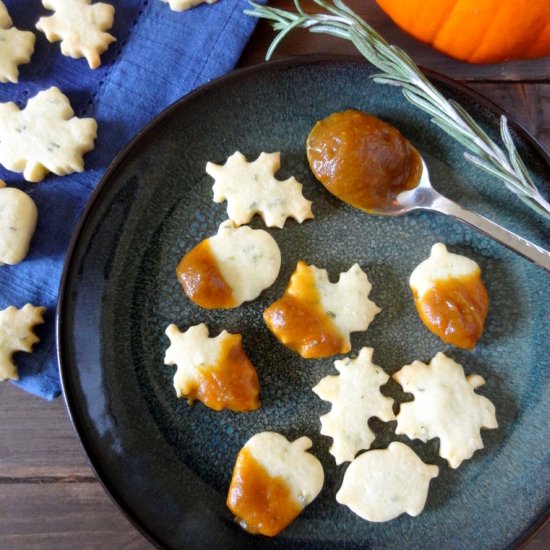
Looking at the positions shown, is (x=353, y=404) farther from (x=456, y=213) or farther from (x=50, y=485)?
(x=50, y=485)

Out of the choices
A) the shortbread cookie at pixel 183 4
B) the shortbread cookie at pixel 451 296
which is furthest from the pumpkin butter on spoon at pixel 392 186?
the shortbread cookie at pixel 183 4

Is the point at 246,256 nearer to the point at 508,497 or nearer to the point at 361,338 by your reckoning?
the point at 361,338

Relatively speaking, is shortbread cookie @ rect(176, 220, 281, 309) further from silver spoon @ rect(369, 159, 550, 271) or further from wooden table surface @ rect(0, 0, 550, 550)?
wooden table surface @ rect(0, 0, 550, 550)

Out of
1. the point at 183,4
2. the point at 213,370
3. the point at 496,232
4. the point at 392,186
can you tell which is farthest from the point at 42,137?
the point at 496,232

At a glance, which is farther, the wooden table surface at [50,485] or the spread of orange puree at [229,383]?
the wooden table surface at [50,485]

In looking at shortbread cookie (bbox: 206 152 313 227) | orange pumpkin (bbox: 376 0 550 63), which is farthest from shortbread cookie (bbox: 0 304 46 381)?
orange pumpkin (bbox: 376 0 550 63)

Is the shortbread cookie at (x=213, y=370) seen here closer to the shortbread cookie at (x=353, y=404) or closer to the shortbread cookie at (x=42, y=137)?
the shortbread cookie at (x=353, y=404)
